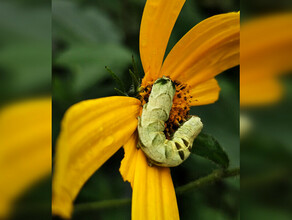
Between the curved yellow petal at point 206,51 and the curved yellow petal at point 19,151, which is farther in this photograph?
the curved yellow petal at point 206,51

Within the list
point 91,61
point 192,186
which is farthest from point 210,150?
point 91,61

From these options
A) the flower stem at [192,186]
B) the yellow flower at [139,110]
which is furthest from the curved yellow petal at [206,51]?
the flower stem at [192,186]

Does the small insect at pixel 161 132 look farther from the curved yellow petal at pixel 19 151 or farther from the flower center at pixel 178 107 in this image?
the curved yellow petal at pixel 19 151

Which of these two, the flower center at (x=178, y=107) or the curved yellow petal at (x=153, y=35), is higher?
the curved yellow petal at (x=153, y=35)

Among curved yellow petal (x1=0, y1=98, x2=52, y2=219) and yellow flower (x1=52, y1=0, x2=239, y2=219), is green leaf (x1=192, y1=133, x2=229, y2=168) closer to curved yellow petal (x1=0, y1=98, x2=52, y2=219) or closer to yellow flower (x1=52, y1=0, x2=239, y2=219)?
yellow flower (x1=52, y1=0, x2=239, y2=219)

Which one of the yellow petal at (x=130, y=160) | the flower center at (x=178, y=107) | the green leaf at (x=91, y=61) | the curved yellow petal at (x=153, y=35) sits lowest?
the yellow petal at (x=130, y=160)

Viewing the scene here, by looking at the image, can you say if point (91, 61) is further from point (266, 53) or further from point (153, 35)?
point (266, 53)
